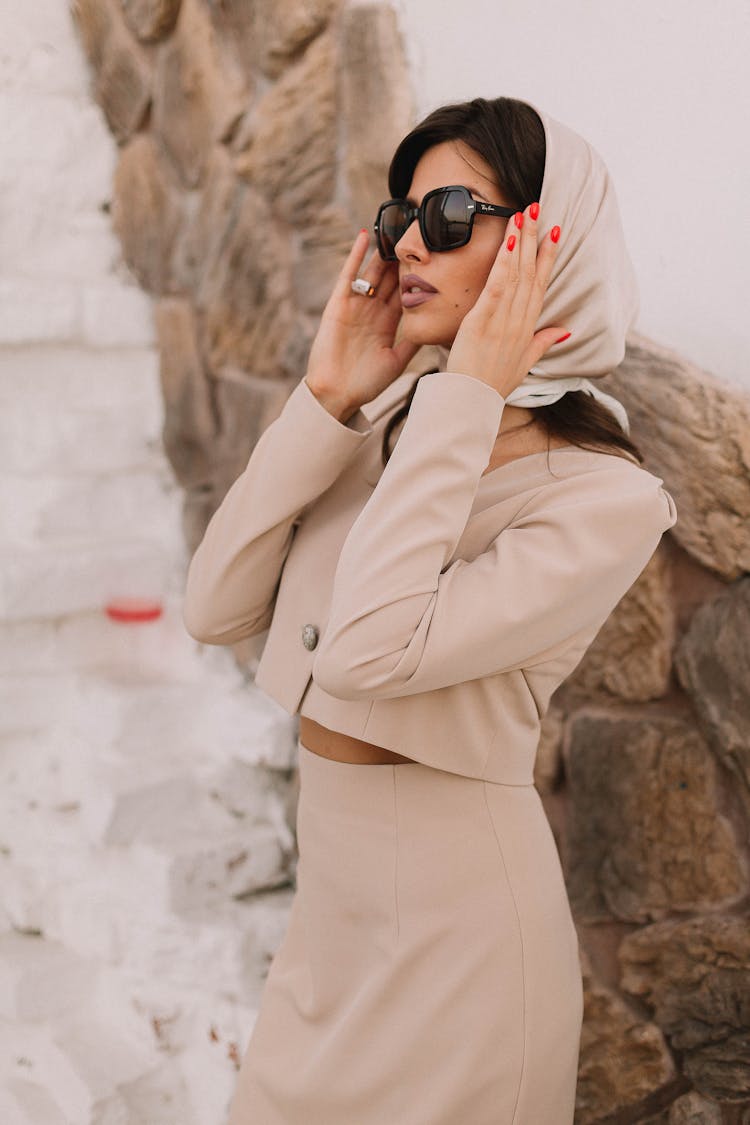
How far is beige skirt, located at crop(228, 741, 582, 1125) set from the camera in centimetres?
127

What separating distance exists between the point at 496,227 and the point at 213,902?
5.99ft

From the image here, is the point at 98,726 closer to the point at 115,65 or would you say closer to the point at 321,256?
the point at 321,256

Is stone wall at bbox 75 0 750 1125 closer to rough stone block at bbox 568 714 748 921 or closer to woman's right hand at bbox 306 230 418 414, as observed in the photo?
rough stone block at bbox 568 714 748 921

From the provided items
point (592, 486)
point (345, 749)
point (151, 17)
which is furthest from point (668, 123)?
point (151, 17)

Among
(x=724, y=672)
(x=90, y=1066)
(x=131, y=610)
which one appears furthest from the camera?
(x=131, y=610)

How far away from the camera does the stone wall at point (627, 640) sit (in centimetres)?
159

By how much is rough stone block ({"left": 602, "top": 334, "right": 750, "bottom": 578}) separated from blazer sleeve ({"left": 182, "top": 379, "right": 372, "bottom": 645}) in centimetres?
47

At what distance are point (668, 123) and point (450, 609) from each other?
0.90 meters

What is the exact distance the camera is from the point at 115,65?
123 inches

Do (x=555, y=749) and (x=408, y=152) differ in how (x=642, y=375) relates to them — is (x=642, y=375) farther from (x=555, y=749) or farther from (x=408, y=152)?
(x=555, y=749)

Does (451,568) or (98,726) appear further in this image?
(98,726)

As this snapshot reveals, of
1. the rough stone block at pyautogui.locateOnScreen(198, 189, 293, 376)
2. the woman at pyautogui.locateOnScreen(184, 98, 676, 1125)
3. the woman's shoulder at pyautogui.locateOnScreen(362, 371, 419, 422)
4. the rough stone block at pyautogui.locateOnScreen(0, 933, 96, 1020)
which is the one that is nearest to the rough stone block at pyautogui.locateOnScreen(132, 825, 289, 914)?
the rough stone block at pyautogui.locateOnScreen(0, 933, 96, 1020)

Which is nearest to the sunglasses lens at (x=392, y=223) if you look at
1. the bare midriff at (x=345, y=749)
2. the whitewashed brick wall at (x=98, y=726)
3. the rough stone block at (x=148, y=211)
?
the bare midriff at (x=345, y=749)

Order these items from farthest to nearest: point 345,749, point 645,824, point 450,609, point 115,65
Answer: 1. point 115,65
2. point 645,824
3. point 345,749
4. point 450,609
